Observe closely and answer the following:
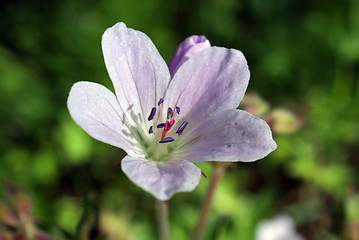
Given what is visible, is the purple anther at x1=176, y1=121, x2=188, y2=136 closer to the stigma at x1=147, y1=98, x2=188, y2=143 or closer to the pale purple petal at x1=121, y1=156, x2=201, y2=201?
the stigma at x1=147, y1=98, x2=188, y2=143

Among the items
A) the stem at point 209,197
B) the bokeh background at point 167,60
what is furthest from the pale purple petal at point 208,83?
the bokeh background at point 167,60

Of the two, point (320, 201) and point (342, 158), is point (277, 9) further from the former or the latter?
point (320, 201)

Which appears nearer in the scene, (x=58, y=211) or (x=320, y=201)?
(x=58, y=211)

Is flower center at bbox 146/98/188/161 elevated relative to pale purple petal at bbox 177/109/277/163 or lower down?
lower down

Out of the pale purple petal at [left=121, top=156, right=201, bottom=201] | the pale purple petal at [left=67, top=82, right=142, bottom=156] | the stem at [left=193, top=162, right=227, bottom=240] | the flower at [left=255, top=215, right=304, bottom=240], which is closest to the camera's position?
the pale purple petal at [left=121, top=156, right=201, bottom=201]

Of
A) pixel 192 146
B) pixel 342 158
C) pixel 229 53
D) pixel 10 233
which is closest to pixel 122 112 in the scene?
pixel 192 146

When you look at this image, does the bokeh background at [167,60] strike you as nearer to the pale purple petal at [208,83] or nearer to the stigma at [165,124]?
the stigma at [165,124]

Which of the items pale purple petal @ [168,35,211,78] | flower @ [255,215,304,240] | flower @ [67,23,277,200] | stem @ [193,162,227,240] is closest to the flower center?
flower @ [67,23,277,200]
